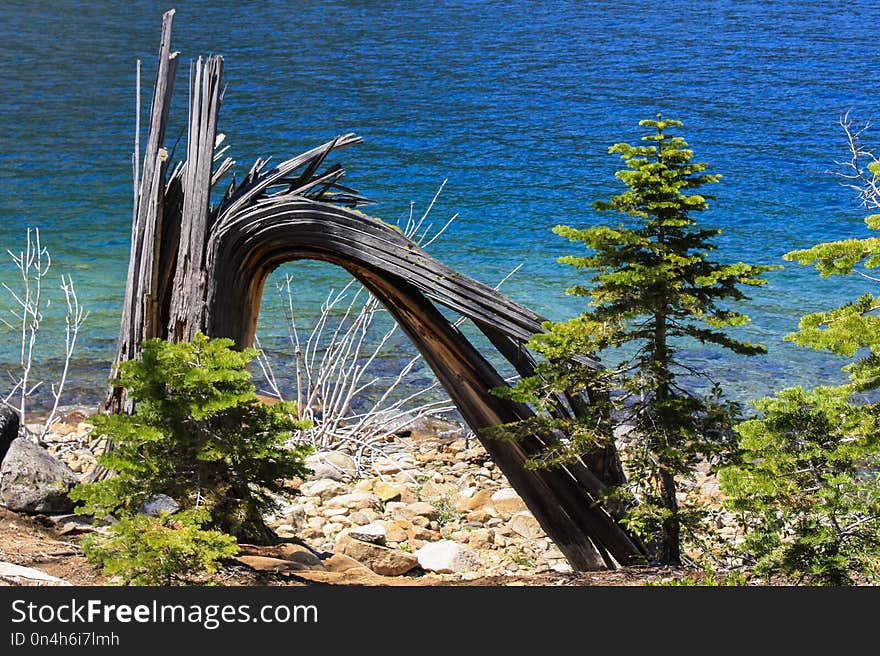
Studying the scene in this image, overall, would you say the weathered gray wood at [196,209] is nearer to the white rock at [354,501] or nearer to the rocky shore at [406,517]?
the rocky shore at [406,517]

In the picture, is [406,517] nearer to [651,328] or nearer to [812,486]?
A: [651,328]

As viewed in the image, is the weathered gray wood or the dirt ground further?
the weathered gray wood

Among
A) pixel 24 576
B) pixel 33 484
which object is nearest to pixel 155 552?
pixel 24 576

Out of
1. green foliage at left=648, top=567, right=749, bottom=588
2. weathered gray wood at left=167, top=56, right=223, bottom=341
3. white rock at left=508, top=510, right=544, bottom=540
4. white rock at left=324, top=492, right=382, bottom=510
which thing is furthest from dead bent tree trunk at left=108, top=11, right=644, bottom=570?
white rock at left=324, top=492, right=382, bottom=510

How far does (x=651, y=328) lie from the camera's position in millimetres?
3621

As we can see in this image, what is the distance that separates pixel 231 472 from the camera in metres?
3.48

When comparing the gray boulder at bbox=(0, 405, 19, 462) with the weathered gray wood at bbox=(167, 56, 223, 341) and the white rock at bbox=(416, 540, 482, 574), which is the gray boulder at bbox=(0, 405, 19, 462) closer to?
the weathered gray wood at bbox=(167, 56, 223, 341)

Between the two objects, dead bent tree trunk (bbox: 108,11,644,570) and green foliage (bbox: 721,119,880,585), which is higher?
dead bent tree trunk (bbox: 108,11,644,570)

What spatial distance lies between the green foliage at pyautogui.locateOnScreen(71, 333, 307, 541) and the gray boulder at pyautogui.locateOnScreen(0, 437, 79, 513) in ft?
2.08

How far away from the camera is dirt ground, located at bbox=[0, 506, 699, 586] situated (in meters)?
3.33

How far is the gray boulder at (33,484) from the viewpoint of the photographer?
3875 millimetres

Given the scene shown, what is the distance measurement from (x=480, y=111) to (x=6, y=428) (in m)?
14.7

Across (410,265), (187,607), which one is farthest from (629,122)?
(187,607)

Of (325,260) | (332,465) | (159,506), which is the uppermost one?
(325,260)
